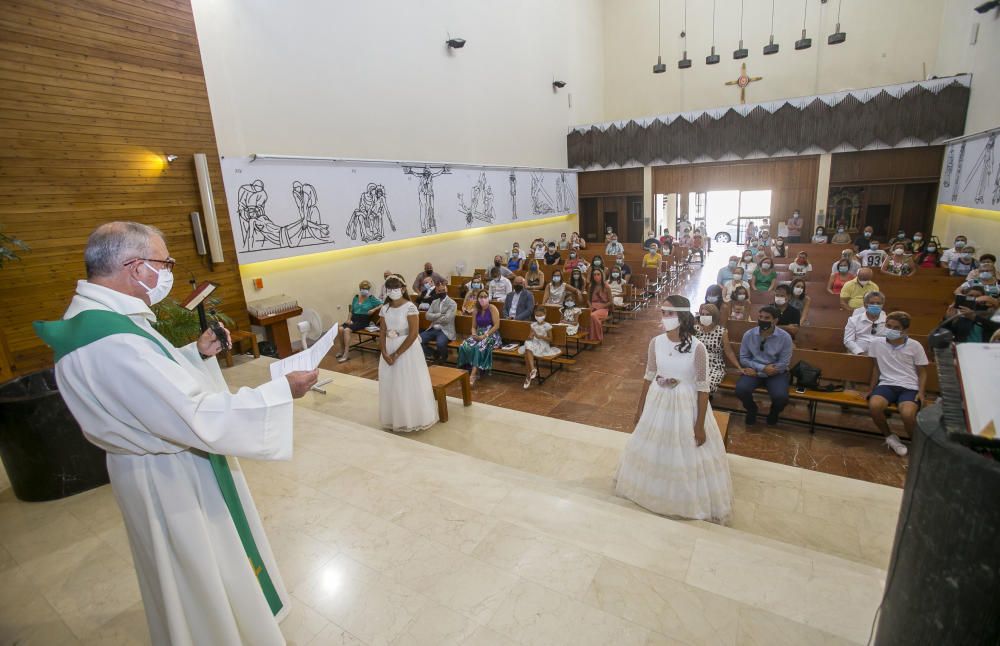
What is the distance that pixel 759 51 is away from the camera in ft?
53.3

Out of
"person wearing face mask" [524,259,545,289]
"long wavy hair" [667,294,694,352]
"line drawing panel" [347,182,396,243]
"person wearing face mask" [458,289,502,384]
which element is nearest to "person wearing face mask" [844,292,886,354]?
"long wavy hair" [667,294,694,352]

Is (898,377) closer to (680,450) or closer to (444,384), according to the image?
(680,450)

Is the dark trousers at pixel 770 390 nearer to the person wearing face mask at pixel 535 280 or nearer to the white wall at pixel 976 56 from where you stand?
the person wearing face mask at pixel 535 280

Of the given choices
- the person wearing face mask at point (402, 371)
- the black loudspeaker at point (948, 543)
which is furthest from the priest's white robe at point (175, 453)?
the person wearing face mask at point (402, 371)

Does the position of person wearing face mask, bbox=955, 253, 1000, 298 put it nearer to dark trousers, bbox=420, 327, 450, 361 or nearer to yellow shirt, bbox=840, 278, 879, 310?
yellow shirt, bbox=840, 278, 879, 310

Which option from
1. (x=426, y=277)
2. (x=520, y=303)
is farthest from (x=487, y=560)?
(x=426, y=277)

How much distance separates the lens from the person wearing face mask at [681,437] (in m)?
3.21

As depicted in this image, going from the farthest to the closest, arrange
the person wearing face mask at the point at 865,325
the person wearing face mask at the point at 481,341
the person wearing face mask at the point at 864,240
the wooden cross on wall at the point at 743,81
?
the wooden cross on wall at the point at 743,81 < the person wearing face mask at the point at 864,240 < the person wearing face mask at the point at 481,341 < the person wearing face mask at the point at 865,325

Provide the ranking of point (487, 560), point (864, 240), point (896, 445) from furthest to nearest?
point (864, 240), point (896, 445), point (487, 560)

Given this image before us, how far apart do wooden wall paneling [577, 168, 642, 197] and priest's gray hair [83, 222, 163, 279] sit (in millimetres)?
16967

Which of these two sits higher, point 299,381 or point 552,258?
point 299,381

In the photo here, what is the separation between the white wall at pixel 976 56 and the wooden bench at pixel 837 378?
8.46m

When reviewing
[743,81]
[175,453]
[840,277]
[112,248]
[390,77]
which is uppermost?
[743,81]

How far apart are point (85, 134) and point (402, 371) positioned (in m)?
5.12
